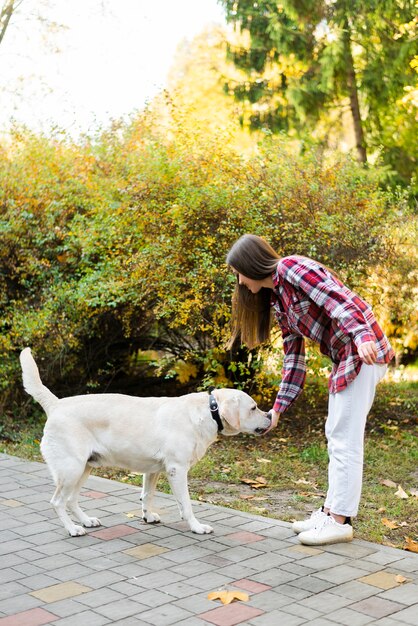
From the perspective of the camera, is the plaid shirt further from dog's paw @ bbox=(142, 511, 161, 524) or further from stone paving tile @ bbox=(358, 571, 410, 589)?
dog's paw @ bbox=(142, 511, 161, 524)

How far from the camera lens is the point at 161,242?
7.69 metres

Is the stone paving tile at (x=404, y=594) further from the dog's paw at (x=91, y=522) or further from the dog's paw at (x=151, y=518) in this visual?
the dog's paw at (x=91, y=522)

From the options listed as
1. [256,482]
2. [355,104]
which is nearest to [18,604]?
[256,482]

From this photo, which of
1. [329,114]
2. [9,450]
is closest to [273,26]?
[329,114]

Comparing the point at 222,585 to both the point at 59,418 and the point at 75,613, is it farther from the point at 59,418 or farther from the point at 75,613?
the point at 59,418

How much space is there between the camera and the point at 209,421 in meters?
4.69

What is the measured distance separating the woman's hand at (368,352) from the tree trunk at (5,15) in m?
18.8

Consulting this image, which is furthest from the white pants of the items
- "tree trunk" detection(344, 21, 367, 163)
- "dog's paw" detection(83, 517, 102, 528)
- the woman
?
"tree trunk" detection(344, 21, 367, 163)

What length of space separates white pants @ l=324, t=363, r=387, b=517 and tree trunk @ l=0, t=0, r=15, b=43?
18552 millimetres

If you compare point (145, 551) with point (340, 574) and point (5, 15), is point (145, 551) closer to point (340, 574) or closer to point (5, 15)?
point (340, 574)

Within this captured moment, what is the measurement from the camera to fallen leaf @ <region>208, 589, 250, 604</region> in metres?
3.59

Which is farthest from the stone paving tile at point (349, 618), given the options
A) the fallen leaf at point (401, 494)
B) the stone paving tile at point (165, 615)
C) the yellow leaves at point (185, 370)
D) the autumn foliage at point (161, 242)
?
the yellow leaves at point (185, 370)

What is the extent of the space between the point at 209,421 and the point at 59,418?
36.9 inches

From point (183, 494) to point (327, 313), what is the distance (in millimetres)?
1434
